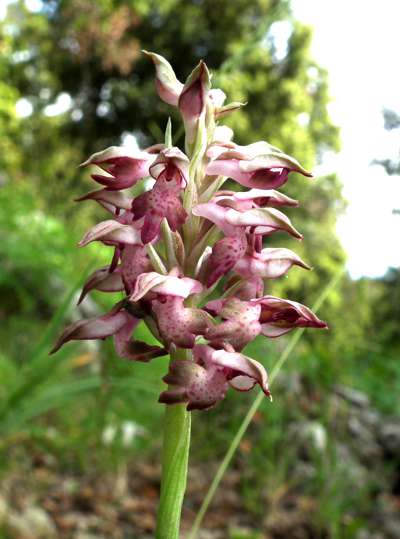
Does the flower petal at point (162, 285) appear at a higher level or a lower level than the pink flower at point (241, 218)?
lower

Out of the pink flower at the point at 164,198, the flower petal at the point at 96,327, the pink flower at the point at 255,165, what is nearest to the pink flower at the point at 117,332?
the flower petal at the point at 96,327

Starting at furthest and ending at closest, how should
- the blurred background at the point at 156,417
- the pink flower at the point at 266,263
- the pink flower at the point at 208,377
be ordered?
the blurred background at the point at 156,417 → the pink flower at the point at 266,263 → the pink flower at the point at 208,377

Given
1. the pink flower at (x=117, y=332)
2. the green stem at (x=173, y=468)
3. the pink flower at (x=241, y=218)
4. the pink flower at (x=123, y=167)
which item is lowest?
the green stem at (x=173, y=468)

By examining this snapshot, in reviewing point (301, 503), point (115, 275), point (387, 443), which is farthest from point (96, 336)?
point (387, 443)

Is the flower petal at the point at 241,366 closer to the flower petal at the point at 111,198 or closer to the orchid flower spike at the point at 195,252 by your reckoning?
the orchid flower spike at the point at 195,252

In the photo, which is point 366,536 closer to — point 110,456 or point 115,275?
point 110,456

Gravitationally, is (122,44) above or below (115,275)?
below

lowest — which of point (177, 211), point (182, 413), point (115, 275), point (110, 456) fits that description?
point (110, 456)

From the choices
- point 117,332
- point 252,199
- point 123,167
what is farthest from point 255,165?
point 117,332
